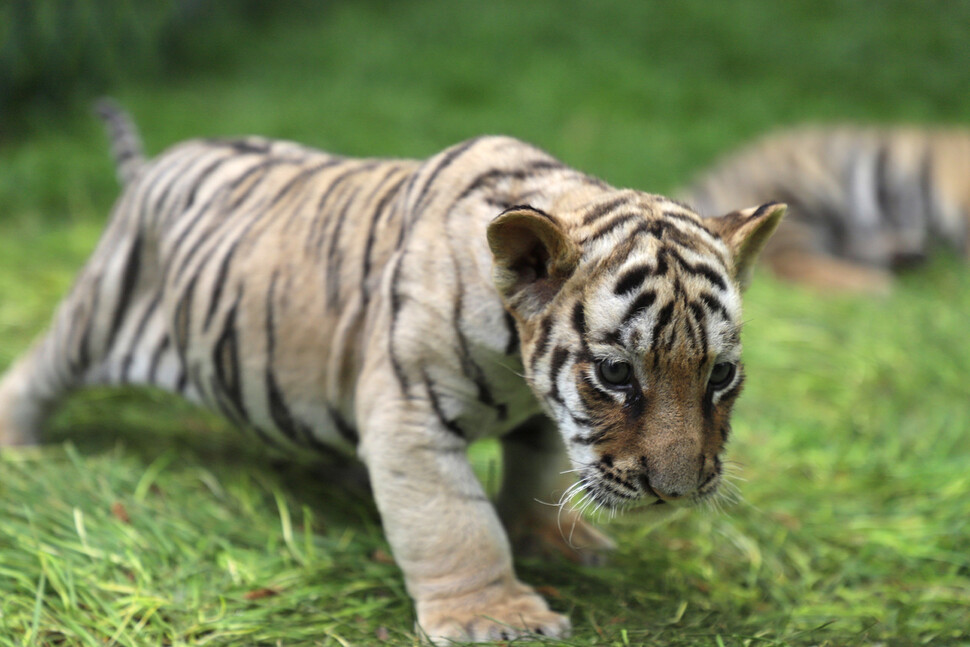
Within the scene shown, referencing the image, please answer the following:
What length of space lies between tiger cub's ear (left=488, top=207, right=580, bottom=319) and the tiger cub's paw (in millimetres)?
765

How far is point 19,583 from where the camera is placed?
2.72 meters

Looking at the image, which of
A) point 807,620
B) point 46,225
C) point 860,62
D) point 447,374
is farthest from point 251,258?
point 860,62

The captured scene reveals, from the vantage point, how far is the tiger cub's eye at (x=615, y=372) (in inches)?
85.8

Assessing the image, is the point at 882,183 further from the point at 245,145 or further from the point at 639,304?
the point at 639,304

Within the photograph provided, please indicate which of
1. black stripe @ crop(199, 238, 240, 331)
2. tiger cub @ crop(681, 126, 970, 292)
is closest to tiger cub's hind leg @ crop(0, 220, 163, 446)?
black stripe @ crop(199, 238, 240, 331)

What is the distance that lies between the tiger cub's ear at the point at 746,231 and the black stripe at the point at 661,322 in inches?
12.7

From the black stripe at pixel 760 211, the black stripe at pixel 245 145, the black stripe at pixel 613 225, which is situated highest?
the black stripe at pixel 760 211

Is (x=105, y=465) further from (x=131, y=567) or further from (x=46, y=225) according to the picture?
(x=46, y=225)

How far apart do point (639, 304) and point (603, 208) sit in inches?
12.9

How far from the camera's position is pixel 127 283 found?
3.46 m

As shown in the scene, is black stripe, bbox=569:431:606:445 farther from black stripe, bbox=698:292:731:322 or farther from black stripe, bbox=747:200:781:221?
black stripe, bbox=747:200:781:221

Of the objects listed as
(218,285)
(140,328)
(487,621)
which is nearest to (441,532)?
(487,621)

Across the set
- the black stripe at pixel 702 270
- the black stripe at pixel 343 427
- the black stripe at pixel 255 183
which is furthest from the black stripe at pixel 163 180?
the black stripe at pixel 702 270

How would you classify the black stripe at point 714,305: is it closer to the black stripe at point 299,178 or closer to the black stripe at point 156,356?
the black stripe at point 299,178
